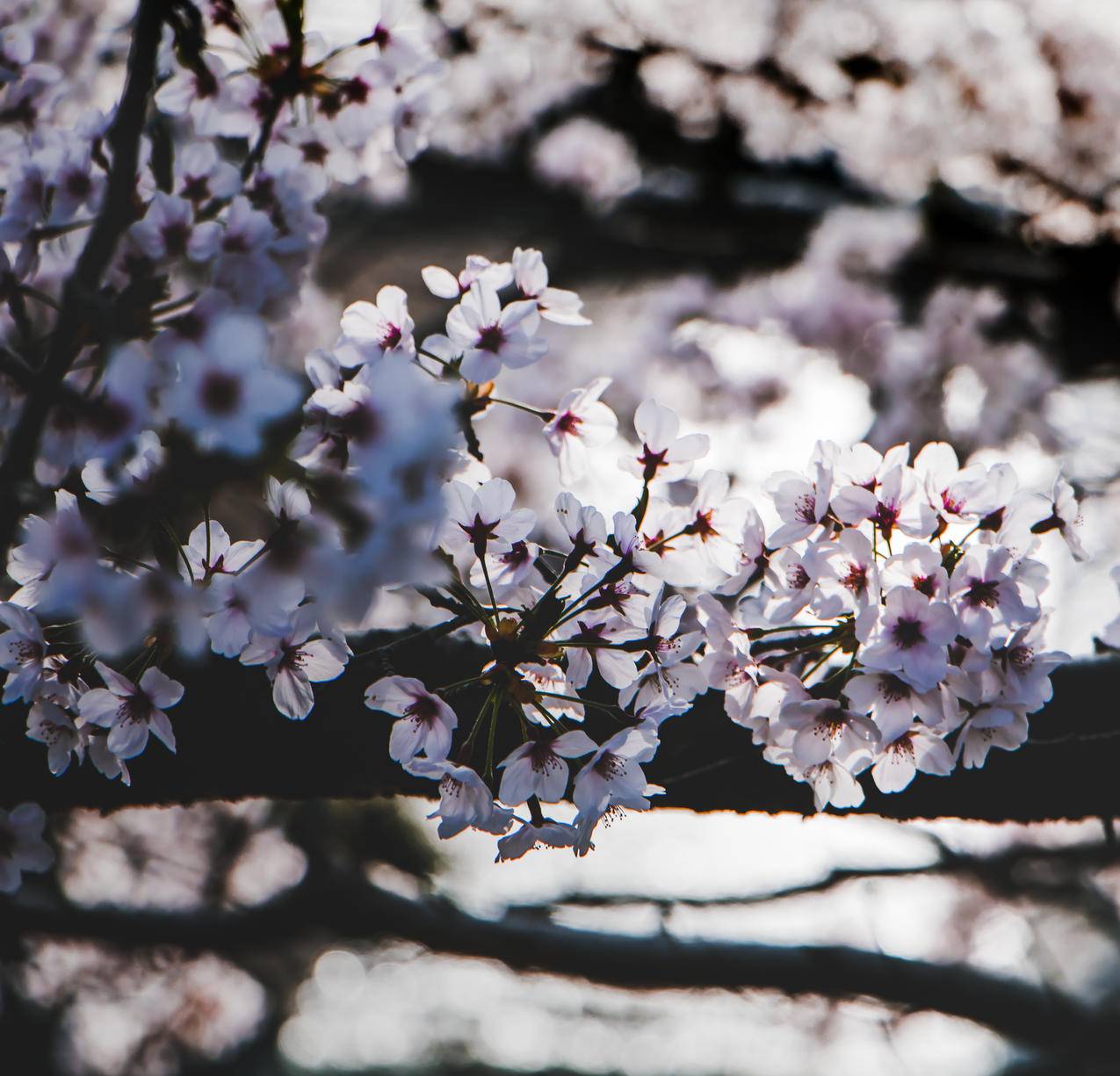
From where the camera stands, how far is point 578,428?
58.9 inches

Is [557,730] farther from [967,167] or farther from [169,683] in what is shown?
[967,167]

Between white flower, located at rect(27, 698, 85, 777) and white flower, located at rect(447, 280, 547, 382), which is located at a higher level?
white flower, located at rect(447, 280, 547, 382)

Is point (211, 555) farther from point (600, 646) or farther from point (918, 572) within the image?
point (918, 572)

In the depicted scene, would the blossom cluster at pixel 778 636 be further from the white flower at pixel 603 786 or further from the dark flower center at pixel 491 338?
the dark flower center at pixel 491 338

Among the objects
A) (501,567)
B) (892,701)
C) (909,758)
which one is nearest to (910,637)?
(892,701)

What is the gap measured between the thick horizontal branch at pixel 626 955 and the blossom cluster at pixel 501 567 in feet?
4.07

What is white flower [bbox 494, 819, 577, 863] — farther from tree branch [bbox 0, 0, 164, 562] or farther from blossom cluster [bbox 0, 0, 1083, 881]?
tree branch [bbox 0, 0, 164, 562]

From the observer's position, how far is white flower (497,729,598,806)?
1269 millimetres

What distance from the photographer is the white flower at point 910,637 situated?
1197mm

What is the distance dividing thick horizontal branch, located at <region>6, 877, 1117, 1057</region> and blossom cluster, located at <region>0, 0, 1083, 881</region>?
124cm

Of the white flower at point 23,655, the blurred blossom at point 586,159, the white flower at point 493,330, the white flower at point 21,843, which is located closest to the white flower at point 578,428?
the white flower at point 493,330

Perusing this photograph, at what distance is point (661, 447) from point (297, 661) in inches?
25.2

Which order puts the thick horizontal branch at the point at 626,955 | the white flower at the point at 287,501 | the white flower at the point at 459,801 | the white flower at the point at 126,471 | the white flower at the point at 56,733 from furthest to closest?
1. the thick horizontal branch at the point at 626,955
2. the white flower at the point at 56,733
3. the white flower at the point at 459,801
4. the white flower at the point at 287,501
5. the white flower at the point at 126,471

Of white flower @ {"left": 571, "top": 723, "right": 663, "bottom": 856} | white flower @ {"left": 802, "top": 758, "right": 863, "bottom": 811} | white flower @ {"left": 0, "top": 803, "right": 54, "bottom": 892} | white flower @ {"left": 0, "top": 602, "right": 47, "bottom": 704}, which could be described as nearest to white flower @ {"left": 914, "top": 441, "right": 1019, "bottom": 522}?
white flower @ {"left": 802, "top": 758, "right": 863, "bottom": 811}
